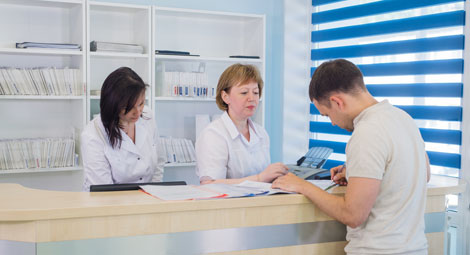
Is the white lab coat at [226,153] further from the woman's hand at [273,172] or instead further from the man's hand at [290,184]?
the man's hand at [290,184]

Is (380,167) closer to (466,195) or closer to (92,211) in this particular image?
(92,211)

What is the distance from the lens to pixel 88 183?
267 centimetres

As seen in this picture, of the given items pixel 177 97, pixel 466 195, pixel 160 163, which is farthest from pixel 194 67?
pixel 466 195

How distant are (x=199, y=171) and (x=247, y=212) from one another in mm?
638

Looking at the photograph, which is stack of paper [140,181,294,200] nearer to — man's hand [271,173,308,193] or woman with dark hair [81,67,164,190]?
man's hand [271,173,308,193]

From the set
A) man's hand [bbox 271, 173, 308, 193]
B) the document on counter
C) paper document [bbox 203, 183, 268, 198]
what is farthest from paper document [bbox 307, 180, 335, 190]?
paper document [bbox 203, 183, 268, 198]

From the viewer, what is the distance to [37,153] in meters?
3.78

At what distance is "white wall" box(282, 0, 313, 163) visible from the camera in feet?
15.8

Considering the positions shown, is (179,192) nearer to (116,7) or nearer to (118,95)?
(118,95)

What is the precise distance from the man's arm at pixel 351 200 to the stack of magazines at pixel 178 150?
236 centimetres

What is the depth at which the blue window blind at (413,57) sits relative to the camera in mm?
3439

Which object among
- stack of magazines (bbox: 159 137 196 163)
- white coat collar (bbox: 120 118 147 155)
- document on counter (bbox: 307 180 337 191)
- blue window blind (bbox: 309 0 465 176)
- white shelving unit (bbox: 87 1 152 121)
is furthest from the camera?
stack of magazines (bbox: 159 137 196 163)

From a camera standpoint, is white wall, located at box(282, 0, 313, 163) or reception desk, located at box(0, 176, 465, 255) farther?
white wall, located at box(282, 0, 313, 163)

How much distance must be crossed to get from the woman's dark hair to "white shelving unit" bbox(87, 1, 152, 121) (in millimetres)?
1328
